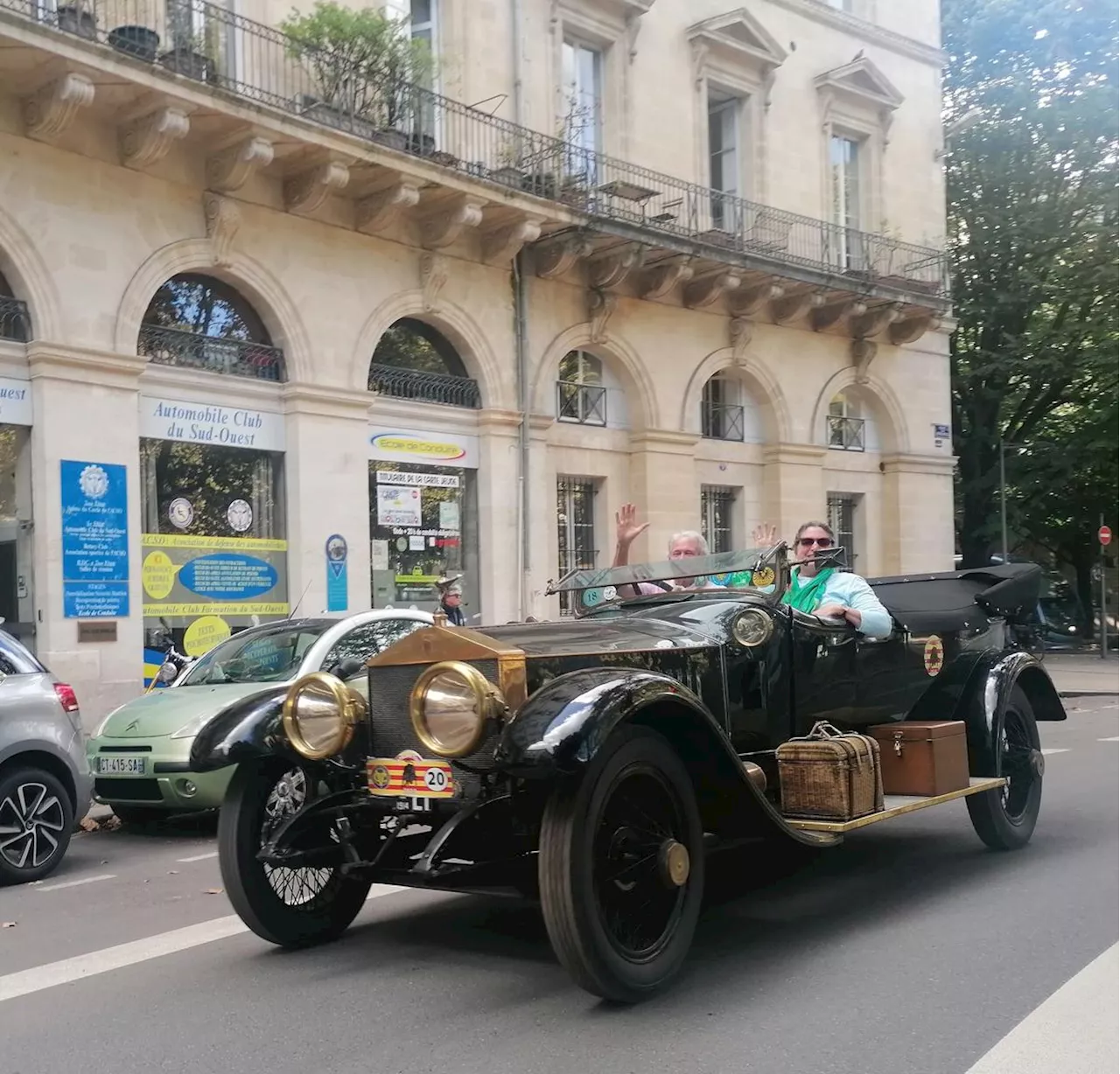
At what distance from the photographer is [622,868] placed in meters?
4.46

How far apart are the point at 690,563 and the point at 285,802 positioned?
2282mm

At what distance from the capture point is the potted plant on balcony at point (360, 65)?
14164 millimetres

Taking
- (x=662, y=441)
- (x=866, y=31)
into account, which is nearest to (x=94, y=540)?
(x=662, y=441)

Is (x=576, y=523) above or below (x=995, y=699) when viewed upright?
above

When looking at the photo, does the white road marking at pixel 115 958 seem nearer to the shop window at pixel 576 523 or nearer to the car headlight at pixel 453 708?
the car headlight at pixel 453 708

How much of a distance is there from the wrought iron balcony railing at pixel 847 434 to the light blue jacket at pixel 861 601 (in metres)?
15.9

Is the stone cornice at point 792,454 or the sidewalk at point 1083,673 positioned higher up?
the stone cornice at point 792,454

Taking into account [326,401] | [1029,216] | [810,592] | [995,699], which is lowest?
[995,699]

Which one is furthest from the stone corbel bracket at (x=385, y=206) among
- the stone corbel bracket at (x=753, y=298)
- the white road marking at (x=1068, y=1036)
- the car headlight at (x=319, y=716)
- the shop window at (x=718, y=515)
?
the white road marking at (x=1068, y=1036)

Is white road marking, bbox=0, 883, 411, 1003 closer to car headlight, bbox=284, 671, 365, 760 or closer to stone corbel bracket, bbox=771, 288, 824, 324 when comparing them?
car headlight, bbox=284, 671, 365, 760

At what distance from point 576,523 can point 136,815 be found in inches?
384

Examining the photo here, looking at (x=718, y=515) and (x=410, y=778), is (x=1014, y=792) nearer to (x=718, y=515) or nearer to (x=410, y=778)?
(x=410, y=778)

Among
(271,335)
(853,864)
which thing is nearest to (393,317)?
(271,335)

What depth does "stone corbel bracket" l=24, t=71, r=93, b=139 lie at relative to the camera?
39.5 feet
